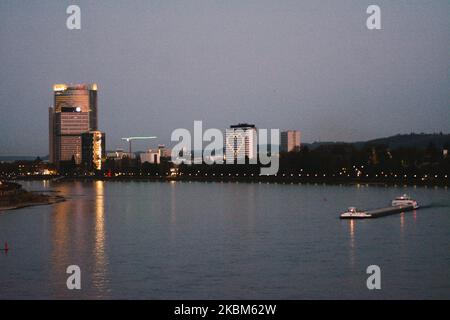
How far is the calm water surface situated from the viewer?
46.6ft

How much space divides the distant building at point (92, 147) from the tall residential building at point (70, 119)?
3.89 m

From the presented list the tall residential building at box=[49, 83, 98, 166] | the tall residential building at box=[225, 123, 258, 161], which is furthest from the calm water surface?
the tall residential building at box=[49, 83, 98, 166]

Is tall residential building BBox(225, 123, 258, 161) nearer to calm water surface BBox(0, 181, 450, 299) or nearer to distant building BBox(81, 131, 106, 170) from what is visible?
distant building BBox(81, 131, 106, 170)

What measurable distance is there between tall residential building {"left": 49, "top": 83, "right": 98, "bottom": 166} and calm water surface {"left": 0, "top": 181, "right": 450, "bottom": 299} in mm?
102807

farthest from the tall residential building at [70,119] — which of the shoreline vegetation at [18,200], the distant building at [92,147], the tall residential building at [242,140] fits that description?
the shoreline vegetation at [18,200]

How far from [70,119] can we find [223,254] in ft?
396

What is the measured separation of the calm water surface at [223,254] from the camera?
14211 millimetres

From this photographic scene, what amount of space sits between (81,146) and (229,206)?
95.3 metres

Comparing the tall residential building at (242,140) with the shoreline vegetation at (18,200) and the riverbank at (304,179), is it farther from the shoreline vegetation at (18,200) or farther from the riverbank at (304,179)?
the shoreline vegetation at (18,200)

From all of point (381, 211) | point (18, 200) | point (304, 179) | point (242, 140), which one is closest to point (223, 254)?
point (381, 211)

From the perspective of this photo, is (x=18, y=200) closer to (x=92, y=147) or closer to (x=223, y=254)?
(x=223, y=254)

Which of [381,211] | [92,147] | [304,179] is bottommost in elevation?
[381,211]

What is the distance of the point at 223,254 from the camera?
61.0ft
